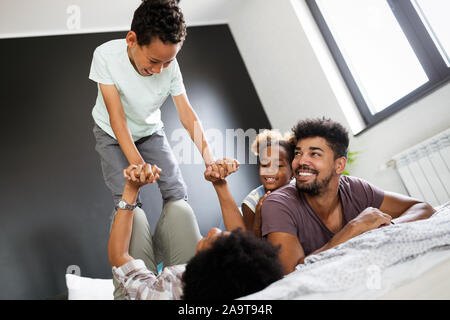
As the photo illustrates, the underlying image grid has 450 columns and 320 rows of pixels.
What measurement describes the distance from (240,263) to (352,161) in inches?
104

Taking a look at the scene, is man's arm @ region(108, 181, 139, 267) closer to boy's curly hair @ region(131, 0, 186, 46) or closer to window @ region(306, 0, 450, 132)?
boy's curly hair @ region(131, 0, 186, 46)

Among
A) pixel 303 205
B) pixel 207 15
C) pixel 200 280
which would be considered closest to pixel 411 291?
pixel 200 280

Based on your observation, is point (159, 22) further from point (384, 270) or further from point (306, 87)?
point (306, 87)

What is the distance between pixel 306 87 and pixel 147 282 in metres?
3.10

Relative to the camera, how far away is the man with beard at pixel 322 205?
4.52ft

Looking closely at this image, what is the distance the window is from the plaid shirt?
2453mm

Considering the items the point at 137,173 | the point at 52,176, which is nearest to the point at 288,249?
the point at 137,173

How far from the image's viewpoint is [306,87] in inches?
153

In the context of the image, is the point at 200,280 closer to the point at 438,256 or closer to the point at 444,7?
the point at 438,256

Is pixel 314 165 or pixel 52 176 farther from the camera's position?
pixel 52 176
